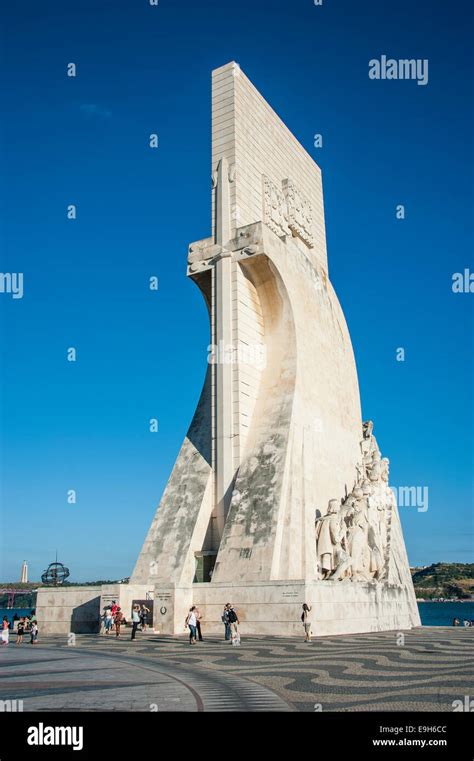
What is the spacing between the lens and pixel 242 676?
7.83 m

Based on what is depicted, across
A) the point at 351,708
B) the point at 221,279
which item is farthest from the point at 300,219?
the point at 351,708

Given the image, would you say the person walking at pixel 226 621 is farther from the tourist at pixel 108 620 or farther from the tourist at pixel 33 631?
the tourist at pixel 33 631

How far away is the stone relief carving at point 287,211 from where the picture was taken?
2300cm

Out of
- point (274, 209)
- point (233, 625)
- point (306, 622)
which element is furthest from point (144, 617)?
point (274, 209)

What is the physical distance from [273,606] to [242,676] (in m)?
6.92

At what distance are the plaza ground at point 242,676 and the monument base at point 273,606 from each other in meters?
1.78

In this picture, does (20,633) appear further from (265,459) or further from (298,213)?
(298,213)

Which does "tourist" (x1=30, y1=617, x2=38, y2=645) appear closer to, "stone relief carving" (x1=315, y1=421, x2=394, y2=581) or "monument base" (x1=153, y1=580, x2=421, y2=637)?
"monument base" (x1=153, y1=580, x2=421, y2=637)

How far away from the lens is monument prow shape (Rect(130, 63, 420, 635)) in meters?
16.0

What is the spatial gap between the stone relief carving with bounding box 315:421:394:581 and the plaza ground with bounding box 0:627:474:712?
16.4 ft

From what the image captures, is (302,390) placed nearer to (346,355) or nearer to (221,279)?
(221,279)

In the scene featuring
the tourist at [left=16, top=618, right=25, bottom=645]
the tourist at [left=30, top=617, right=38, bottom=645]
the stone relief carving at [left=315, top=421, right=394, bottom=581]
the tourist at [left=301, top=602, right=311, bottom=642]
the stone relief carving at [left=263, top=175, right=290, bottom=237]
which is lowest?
the tourist at [left=16, top=618, right=25, bottom=645]

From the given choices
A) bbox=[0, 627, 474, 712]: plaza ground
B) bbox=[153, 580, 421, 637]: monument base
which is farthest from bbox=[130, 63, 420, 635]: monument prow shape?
bbox=[0, 627, 474, 712]: plaza ground

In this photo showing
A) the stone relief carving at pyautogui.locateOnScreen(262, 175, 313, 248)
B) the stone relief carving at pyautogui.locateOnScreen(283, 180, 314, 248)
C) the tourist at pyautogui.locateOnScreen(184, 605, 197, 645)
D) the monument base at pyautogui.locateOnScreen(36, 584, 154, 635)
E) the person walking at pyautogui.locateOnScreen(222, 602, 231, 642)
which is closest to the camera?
the tourist at pyautogui.locateOnScreen(184, 605, 197, 645)
